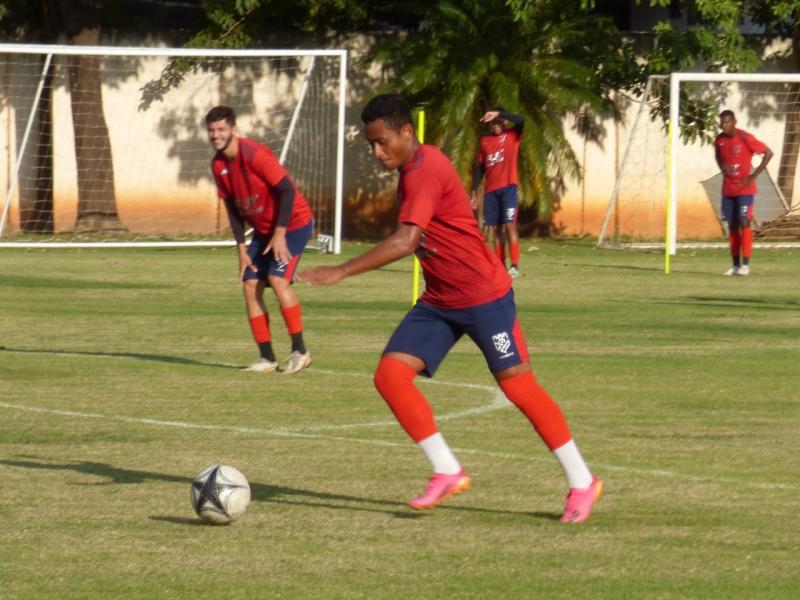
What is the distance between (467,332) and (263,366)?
5344 mm

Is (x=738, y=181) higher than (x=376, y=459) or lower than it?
higher

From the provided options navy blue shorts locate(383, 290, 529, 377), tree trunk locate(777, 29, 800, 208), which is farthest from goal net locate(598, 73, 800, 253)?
navy blue shorts locate(383, 290, 529, 377)

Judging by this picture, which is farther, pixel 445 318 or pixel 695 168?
pixel 695 168

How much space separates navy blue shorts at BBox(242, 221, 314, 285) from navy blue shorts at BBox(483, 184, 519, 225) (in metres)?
8.26

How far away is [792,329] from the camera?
1559cm

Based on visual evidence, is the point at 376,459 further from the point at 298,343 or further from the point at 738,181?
the point at 738,181

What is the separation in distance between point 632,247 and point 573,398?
1639cm

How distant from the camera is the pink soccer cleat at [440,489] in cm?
758

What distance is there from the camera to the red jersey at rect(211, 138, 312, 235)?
12.4m

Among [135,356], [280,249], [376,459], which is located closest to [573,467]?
[376,459]

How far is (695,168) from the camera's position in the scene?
1164 inches

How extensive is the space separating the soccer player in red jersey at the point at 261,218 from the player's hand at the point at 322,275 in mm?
5002

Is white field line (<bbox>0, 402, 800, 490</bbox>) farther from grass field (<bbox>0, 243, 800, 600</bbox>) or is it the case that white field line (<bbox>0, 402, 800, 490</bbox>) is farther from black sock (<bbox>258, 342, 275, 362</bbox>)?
black sock (<bbox>258, 342, 275, 362</bbox>)

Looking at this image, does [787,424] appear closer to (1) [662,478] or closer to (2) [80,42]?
(1) [662,478]
